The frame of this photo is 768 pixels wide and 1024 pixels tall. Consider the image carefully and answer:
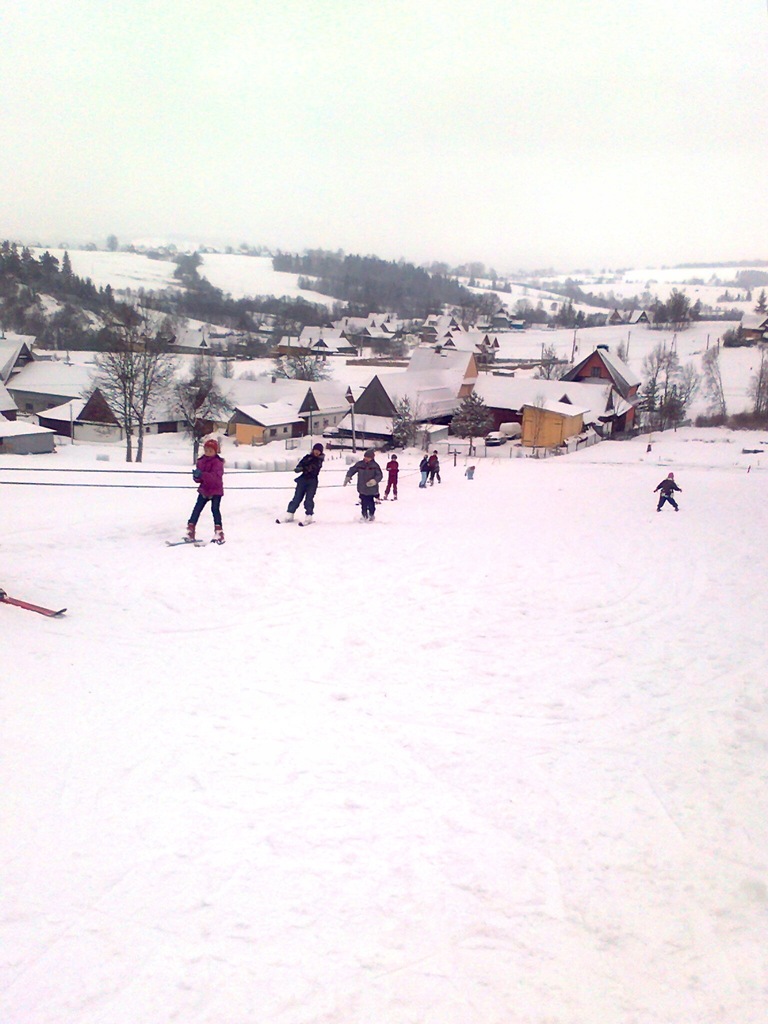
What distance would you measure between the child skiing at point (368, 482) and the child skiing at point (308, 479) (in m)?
0.91

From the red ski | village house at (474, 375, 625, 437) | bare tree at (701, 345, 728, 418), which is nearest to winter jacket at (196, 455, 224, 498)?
the red ski

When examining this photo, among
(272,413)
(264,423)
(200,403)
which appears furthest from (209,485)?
(272,413)

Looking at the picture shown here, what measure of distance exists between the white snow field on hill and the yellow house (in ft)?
126

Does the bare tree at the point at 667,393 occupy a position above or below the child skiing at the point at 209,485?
above

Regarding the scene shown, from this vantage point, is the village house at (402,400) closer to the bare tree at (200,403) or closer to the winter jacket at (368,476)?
the bare tree at (200,403)

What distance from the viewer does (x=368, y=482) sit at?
12953 millimetres

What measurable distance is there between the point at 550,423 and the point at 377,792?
1783 inches

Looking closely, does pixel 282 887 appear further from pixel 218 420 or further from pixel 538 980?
pixel 218 420

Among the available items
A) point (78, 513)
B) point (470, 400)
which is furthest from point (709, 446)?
point (78, 513)

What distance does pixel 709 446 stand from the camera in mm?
39688

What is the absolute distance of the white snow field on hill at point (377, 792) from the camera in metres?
3.34

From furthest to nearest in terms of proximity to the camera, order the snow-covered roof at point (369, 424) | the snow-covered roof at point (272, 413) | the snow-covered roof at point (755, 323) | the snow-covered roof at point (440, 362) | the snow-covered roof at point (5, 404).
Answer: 1. the snow-covered roof at point (755, 323)
2. the snow-covered roof at point (440, 362)
3. the snow-covered roof at point (272, 413)
4. the snow-covered roof at point (369, 424)
5. the snow-covered roof at point (5, 404)

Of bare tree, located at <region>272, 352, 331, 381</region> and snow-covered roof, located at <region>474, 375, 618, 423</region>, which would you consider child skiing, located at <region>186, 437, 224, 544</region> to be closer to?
snow-covered roof, located at <region>474, 375, 618, 423</region>

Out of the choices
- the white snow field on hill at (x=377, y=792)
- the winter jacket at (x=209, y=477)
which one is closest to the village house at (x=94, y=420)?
the winter jacket at (x=209, y=477)
